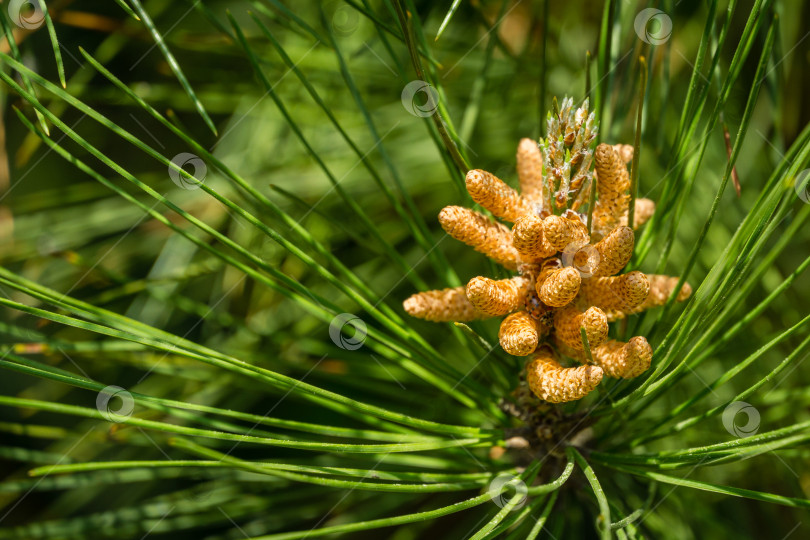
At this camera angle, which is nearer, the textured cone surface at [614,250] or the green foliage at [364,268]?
the textured cone surface at [614,250]

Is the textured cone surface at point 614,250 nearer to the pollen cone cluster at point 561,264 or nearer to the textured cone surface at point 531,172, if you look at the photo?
the pollen cone cluster at point 561,264

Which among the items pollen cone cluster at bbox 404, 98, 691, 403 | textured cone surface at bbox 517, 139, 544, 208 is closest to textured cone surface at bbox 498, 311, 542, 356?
pollen cone cluster at bbox 404, 98, 691, 403

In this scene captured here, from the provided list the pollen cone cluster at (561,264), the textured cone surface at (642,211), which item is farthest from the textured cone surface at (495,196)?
the textured cone surface at (642,211)

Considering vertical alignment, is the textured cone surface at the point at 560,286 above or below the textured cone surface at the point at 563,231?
below

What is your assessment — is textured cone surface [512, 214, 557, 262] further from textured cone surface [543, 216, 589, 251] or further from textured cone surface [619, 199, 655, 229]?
textured cone surface [619, 199, 655, 229]

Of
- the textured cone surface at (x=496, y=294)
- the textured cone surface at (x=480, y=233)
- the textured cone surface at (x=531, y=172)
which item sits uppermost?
the textured cone surface at (x=531, y=172)

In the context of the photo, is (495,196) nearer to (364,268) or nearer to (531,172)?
(531,172)

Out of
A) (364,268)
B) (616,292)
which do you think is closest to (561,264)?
(616,292)

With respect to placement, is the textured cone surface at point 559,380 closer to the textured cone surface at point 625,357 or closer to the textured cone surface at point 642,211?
the textured cone surface at point 625,357
